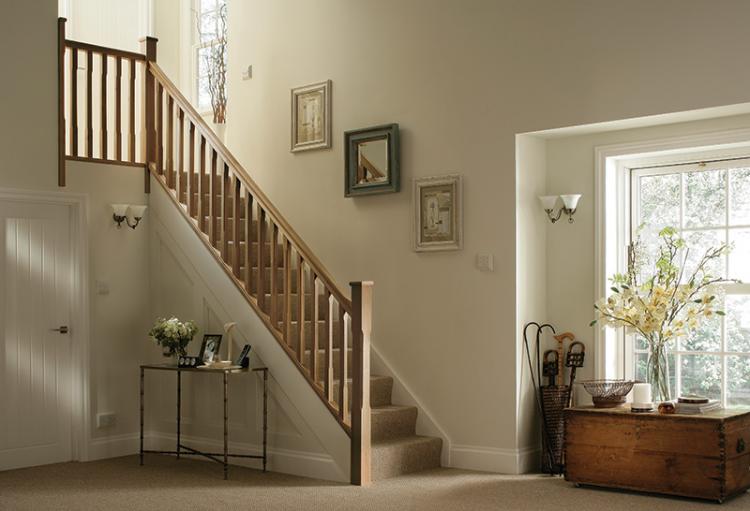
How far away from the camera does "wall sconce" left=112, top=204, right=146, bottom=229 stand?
7344 mm

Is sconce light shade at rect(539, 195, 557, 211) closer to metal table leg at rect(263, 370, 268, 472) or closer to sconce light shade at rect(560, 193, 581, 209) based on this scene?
sconce light shade at rect(560, 193, 581, 209)

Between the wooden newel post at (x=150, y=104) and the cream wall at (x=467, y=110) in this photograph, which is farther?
the wooden newel post at (x=150, y=104)

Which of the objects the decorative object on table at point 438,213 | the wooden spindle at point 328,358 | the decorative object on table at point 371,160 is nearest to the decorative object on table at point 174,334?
the wooden spindle at point 328,358

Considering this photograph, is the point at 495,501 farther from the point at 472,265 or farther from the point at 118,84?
the point at 118,84

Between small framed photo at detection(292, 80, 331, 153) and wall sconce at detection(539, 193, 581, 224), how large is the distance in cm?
187

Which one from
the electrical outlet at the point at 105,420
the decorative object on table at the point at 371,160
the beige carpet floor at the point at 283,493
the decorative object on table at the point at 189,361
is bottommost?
the beige carpet floor at the point at 283,493

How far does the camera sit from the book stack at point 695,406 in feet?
18.3

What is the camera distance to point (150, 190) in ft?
25.1

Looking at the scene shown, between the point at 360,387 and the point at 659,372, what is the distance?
1870 mm

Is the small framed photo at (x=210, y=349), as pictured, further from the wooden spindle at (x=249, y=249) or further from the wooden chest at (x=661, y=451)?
the wooden chest at (x=661, y=451)

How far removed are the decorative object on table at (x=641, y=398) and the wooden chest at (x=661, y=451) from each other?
0.06 m

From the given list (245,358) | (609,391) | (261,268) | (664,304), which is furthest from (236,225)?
(664,304)

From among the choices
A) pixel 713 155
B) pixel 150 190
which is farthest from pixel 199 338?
pixel 713 155

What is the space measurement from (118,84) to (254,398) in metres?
2.68
